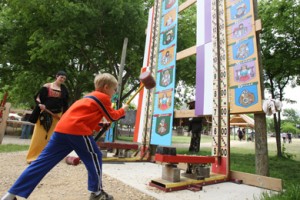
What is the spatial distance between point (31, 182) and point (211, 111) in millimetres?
3329

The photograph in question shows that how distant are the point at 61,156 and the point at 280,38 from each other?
7.82 metres

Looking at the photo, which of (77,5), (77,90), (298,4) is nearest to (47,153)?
(298,4)

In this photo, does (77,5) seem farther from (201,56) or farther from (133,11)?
(201,56)

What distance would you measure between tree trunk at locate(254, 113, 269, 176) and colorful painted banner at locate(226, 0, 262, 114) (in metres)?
0.25

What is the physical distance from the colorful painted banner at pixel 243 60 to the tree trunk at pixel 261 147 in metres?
0.25

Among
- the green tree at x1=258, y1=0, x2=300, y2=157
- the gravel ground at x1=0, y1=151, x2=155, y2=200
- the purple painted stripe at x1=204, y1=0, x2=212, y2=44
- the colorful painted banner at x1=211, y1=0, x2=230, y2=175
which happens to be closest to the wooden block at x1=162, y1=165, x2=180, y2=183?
the gravel ground at x1=0, y1=151, x2=155, y2=200

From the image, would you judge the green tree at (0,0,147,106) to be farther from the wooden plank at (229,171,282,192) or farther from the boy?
the wooden plank at (229,171,282,192)

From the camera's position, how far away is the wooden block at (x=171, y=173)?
147 inches

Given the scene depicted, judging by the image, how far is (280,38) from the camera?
324 inches

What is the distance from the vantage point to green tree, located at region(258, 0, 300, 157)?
762 centimetres

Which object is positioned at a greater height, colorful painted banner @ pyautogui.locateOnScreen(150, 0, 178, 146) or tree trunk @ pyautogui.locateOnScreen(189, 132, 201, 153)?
colorful painted banner @ pyautogui.locateOnScreen(150, 0, 178, 146)

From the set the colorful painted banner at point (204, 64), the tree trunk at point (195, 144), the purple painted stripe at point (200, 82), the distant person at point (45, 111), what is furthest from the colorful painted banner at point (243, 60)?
the tree trunk at point (195, 144)

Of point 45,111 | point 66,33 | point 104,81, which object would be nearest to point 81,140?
point 104,81

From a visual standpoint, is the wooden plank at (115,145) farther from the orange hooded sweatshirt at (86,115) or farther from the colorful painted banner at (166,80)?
the orange hooded sweatshirt at (86,115)
